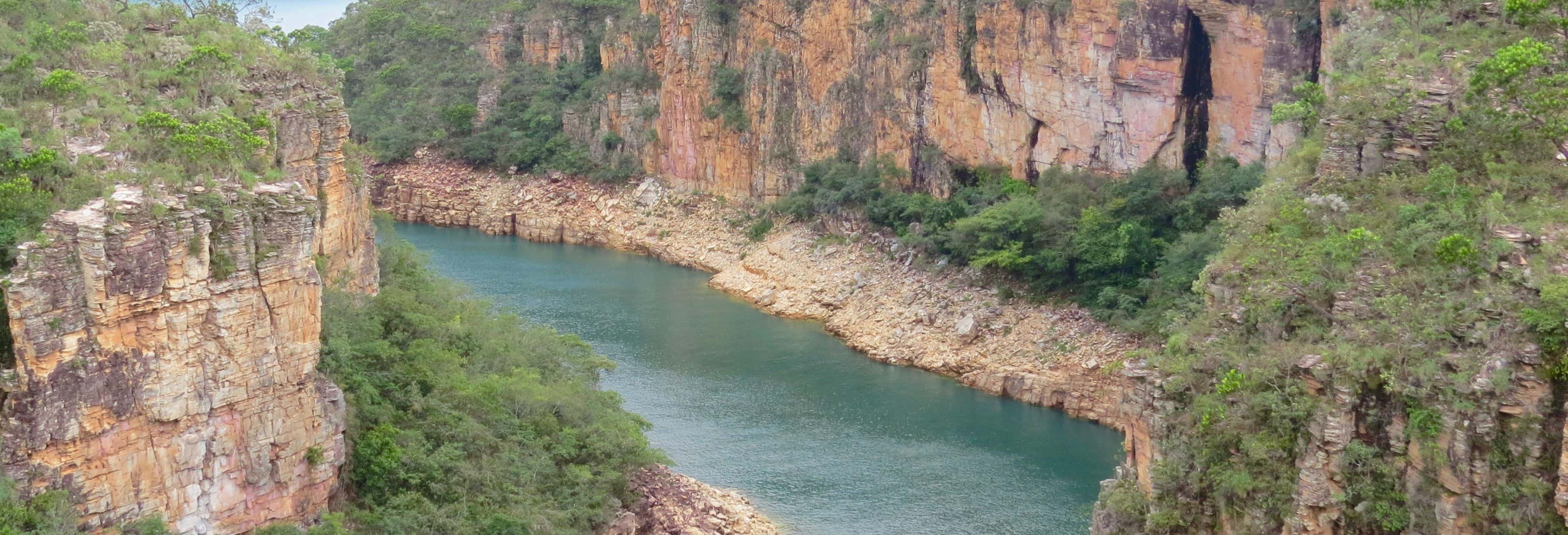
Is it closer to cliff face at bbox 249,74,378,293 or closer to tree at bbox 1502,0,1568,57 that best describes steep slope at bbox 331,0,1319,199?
tree at bbox 1502,0,1568,57

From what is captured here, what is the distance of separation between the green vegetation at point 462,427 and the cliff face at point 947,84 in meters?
18.0

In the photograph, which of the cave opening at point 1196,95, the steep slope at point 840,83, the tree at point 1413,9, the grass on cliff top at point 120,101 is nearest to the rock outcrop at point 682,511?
the grass on cliff top at point 120,101

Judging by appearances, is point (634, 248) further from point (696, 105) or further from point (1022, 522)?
point (1022, 522)

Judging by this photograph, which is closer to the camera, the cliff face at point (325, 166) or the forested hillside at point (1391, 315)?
the forested hillside at point (1391, 315)

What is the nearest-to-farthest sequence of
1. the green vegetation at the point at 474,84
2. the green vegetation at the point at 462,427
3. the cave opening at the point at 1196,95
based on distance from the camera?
1. the green vegetation at the point at 462,427
2. the cave opening at the point at 1196,95
3. the green vegetation at the point at 474,84

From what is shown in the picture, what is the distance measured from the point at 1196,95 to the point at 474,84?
33.1 m

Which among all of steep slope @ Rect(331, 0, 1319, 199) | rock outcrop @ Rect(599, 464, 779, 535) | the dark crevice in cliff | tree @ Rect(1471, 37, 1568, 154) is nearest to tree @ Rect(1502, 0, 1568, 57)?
tree @ Rect(1471, 37, 1568, 154)

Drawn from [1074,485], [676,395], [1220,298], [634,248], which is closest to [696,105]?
[634,248]

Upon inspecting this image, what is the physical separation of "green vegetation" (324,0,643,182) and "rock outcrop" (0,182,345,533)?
38.5m

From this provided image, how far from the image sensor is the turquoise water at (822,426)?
1141 inches

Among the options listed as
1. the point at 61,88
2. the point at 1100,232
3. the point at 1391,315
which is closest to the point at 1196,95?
the point at 1100,232

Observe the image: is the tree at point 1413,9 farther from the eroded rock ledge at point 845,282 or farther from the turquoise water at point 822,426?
the turquoise water at point 822,426

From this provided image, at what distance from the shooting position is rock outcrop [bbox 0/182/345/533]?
672 inches

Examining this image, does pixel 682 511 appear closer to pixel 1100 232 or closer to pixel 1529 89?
pixel 1529 89
